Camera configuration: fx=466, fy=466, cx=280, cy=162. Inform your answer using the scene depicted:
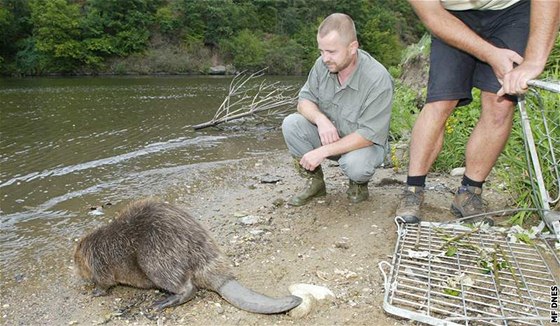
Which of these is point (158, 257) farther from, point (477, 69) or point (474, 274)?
point (477, 69)

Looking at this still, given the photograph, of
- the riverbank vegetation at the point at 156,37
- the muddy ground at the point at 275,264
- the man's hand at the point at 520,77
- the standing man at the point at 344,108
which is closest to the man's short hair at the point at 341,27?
the standing man at the point at 344,108

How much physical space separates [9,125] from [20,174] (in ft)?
15.0

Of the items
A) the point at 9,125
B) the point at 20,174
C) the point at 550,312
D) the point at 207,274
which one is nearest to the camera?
the point at 550,312

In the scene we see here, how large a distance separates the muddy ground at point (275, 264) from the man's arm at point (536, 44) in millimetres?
1055

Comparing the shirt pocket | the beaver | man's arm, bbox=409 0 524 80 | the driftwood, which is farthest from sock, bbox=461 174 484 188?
the driftwood

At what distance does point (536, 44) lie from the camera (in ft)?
8.21

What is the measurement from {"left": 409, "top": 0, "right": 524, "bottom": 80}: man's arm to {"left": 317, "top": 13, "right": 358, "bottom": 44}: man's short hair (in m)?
0.48

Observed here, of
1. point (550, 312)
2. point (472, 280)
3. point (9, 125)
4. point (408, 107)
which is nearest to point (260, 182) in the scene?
point (408, 107)

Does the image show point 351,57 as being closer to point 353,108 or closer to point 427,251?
point 353,108

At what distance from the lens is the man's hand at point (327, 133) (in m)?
3.28

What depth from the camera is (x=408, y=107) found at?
6.20m

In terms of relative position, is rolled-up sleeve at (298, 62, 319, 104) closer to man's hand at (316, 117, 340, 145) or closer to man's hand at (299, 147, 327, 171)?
man's hand at (316, 117, 340, 145)

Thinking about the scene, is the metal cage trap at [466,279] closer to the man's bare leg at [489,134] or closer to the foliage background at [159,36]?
the man's bare leg at [489,134]

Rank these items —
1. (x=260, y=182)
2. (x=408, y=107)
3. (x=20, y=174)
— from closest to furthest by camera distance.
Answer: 1. (x=260, y=182)
2. (x=20, y=174)
3. (x=408, y=107)
